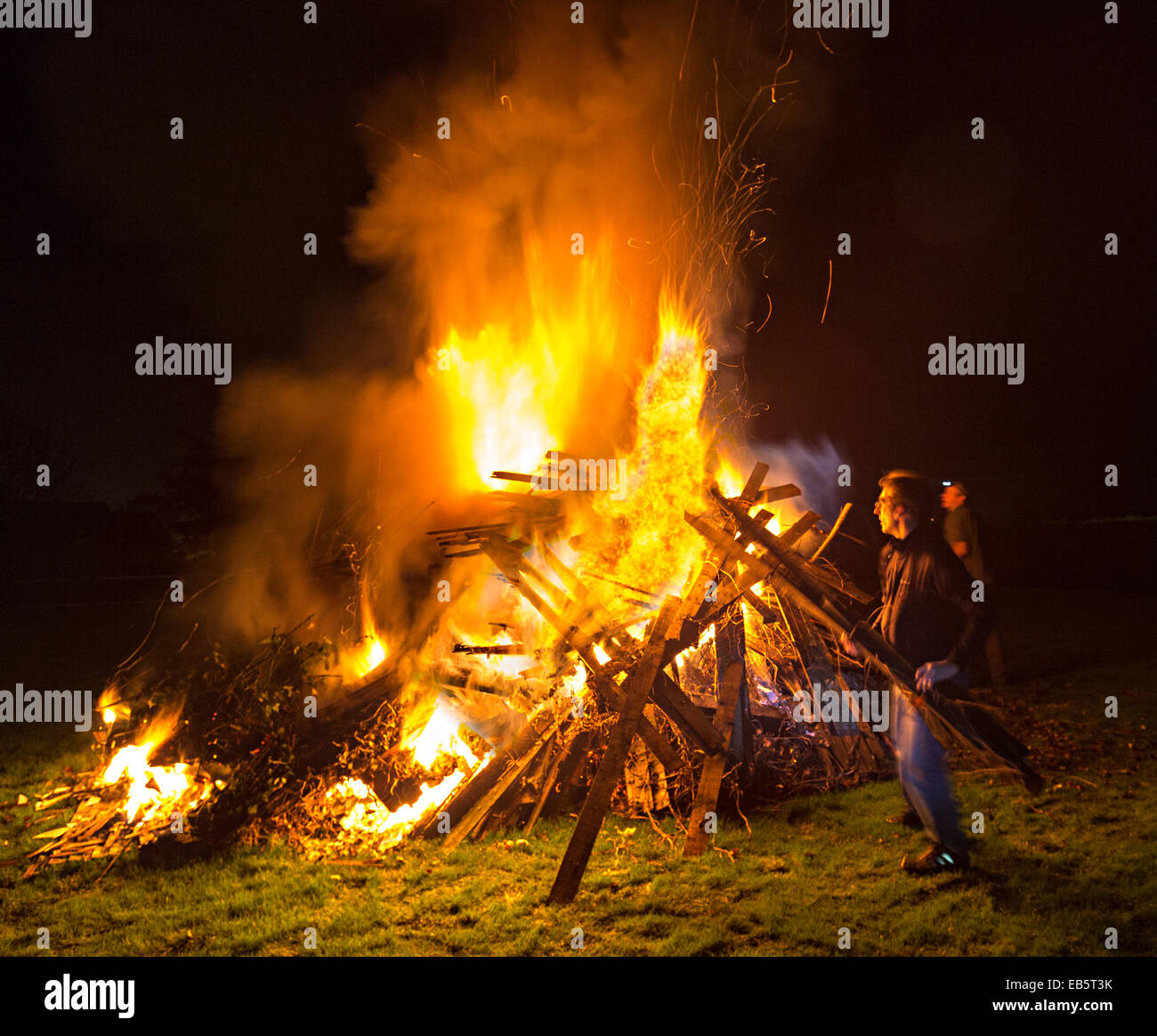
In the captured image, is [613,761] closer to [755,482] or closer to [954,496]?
[755,482]

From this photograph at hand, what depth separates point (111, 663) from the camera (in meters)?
13.2

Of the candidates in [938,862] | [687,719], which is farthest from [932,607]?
[687,719]

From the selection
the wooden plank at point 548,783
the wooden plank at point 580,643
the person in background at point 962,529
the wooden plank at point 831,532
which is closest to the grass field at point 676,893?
the wooden plank at point 548,783

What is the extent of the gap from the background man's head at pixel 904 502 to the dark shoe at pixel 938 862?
216 cm

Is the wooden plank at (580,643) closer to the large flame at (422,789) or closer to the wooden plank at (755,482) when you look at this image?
the large flame at (422,789)

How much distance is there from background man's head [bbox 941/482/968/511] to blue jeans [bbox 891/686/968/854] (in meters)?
5.17

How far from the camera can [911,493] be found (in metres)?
Result: 5.37

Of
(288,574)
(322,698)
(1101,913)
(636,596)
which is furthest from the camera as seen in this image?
(288,574)

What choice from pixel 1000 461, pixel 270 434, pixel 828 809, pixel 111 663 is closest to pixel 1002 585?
pixel 1000 461

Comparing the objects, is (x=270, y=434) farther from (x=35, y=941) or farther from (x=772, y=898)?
(x=772, y=898)

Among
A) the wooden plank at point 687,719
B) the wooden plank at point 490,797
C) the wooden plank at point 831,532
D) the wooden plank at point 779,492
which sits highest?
the wooden plank at point 779,492

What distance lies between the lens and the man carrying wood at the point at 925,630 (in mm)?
4914

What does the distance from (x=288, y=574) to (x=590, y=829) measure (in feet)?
15.0

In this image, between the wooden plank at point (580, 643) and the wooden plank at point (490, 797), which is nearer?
the wooden plank at point (490, 797)
